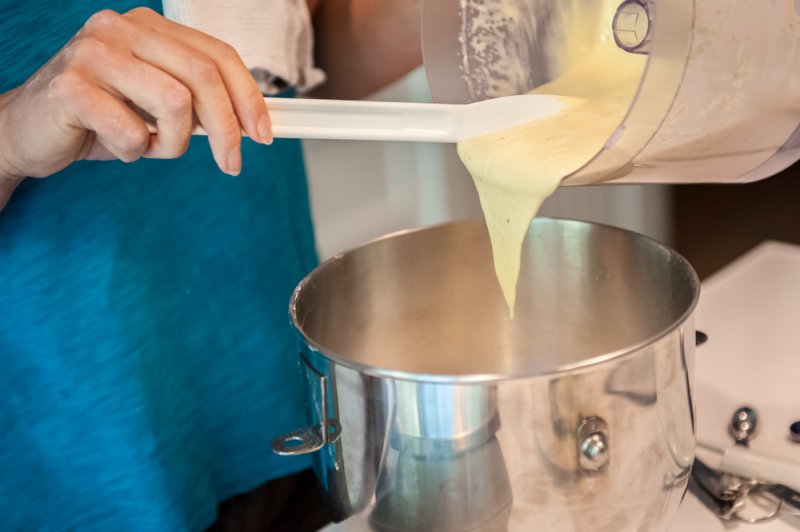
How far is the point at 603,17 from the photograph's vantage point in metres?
0.65

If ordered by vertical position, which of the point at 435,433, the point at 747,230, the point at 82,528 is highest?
the point at 435,433

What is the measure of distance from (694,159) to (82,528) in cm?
47

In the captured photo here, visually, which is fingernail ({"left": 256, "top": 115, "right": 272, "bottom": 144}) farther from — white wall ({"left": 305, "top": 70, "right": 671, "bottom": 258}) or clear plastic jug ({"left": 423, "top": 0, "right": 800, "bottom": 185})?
white wall ({"left": 305, "top": 70, "right": 671, "bottom": 258})

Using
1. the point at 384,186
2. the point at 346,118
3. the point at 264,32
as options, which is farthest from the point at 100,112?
the point at 384,186

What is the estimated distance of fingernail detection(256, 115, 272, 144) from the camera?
0.50 metres

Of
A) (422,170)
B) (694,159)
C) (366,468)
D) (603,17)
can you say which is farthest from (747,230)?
(366,468)

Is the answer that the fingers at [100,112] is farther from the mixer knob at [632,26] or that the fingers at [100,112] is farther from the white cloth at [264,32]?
the mixer knob at [632,26]

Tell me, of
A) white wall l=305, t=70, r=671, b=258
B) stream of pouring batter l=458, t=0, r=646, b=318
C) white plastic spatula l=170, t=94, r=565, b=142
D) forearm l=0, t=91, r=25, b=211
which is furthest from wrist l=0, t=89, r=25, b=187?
white wall l=305, t=70, r=671, b=258

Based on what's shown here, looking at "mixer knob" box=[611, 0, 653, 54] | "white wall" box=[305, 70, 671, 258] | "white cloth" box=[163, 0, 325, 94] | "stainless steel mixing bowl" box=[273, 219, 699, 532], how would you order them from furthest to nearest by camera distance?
"white wall" box=[305, 70, 671, 258]
"white cloth" box=[163, 0, 325, 94]
"mixer knob" box=[611, 0, 653, 54]
"stainless steel mixing bowl" box=[273, 219, 699, 532]

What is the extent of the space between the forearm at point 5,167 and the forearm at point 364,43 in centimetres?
28

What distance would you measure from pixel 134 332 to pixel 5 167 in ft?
0.45

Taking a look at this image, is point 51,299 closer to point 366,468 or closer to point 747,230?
point 366,468

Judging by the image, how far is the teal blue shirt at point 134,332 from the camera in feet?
1.93

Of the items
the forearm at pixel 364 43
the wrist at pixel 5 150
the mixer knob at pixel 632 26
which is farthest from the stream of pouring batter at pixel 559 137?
the wrist at pixel 5 150
